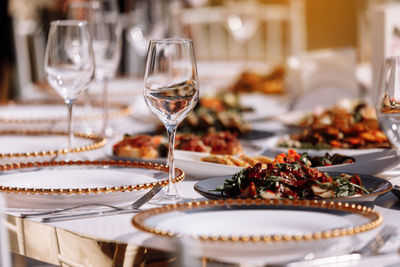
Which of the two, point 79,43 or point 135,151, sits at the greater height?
point 79,43

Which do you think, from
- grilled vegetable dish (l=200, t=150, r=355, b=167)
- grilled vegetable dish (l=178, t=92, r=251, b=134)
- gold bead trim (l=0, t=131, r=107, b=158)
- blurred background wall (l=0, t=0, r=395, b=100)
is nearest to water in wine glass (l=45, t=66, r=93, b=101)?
gold bead trim (l=0, t=131, r=107, b=158)

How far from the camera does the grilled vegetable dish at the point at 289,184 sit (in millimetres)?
1048

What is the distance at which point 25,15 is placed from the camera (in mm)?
8586

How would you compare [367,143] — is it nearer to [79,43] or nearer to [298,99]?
[79,43]

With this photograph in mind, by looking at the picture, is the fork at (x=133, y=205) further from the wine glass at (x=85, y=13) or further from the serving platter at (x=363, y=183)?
the wine glass at (x=85, y=13)

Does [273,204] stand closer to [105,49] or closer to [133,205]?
[133,205]

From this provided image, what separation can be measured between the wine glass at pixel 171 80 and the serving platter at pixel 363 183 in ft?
0.19

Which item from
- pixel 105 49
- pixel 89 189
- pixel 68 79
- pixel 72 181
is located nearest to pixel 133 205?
pixel 89 189

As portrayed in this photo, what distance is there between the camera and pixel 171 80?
3.69 ft

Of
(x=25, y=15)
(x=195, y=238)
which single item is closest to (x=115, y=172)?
(x=195, y=238)

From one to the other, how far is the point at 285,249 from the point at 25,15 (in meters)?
8.23

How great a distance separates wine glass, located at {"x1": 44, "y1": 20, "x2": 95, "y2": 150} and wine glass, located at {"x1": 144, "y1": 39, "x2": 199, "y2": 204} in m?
0.36

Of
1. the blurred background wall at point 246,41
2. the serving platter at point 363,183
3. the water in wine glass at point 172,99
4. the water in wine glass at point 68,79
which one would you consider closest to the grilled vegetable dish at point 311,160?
the serving platter at point 363,183

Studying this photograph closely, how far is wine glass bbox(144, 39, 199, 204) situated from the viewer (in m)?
1.11
